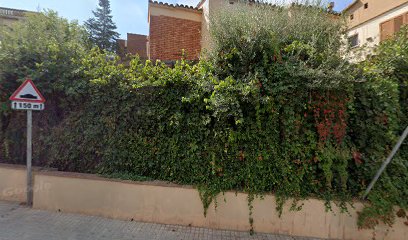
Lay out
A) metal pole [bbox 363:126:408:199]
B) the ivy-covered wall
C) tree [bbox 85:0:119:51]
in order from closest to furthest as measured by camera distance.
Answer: metal pole [bbox 363:126:408:199], the ivy-covered wall, tree [bbox 85:0:119:51]

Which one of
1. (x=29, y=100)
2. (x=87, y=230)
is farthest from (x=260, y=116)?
(x=29, y=100)

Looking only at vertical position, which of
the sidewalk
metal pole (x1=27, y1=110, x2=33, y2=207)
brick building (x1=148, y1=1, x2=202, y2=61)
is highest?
brick building (x1=148, y1=1, x2=202, y2=61)

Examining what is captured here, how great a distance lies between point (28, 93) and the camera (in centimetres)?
415

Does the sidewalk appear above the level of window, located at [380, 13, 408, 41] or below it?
below

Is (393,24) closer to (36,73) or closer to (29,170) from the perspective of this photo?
(36,73)

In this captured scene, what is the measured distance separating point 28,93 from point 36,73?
52 centimetres

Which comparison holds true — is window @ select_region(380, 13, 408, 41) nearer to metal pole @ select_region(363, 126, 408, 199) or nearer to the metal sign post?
metal pole @ select_region(363, 126, 408, 199)

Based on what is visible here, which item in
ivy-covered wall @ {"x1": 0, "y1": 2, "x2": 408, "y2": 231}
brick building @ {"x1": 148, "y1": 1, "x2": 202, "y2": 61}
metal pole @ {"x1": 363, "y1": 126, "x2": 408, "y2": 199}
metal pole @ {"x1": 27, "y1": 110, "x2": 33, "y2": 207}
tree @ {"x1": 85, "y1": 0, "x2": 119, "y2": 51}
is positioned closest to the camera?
metal pole @ {"x1": 363, "y1": 126, "x2": 408, "y2": 199}

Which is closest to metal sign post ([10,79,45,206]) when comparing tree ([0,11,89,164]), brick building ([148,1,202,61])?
tree ([0,11,89,164])

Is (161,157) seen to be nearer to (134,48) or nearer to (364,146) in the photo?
(364,146)

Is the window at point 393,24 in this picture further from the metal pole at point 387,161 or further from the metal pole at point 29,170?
the metal pole at point 29,170

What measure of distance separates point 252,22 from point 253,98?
1.44 metres

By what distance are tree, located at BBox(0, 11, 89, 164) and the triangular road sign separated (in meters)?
0.30

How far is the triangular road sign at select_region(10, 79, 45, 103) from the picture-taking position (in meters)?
4.07
